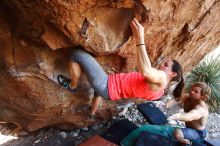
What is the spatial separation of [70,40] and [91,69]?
0.52m

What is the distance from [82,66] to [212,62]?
610cm

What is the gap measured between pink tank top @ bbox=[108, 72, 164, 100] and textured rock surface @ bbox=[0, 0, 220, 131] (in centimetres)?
42

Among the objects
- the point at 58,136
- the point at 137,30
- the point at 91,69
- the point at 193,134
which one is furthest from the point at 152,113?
the point at 137,30

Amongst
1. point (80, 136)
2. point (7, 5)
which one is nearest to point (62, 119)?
point (80, 136)

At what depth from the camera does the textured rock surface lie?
4.14 m

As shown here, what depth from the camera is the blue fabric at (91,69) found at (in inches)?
181

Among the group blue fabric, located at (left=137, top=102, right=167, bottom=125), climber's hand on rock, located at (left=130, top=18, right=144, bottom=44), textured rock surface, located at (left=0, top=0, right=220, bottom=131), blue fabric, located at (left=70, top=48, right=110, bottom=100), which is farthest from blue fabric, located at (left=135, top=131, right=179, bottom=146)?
climber's hand on rock, located at (left=130, top=18, right=144, bottom=44)

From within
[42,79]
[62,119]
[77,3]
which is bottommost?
[62,119]

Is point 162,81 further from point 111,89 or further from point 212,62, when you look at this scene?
point 212,62

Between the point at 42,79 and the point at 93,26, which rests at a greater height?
the point at 93,26

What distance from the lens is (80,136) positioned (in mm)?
6699

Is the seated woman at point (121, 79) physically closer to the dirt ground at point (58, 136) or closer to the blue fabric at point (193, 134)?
the blue fabric at point (193, 134)

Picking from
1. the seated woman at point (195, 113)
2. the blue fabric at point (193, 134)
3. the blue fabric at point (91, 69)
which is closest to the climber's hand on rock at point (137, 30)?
the blue fabric at point (91, 69)

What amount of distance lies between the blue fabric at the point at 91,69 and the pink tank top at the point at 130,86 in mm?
93
